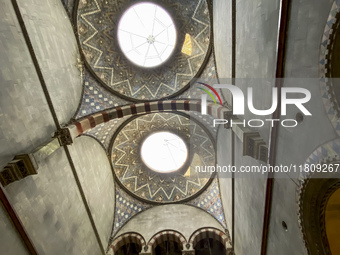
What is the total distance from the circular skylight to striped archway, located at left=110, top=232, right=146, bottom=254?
23.8 feet

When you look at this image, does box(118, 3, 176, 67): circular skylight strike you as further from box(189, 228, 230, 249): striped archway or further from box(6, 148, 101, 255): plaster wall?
box(189, 228, 230, 249): striped archway

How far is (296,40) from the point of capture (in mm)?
3426

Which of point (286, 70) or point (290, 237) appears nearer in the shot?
point (286, 70)

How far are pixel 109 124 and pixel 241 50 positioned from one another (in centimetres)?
614

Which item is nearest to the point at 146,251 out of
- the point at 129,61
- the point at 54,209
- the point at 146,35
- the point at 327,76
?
the point at 54,209

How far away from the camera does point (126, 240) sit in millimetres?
9352

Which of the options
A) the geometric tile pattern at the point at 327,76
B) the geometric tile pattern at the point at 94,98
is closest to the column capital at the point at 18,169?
the geometric tile pattern at the point at 94,98

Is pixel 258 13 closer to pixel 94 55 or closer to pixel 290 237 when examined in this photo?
pixel 290 237

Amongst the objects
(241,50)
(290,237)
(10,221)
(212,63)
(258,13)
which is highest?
(258,13)

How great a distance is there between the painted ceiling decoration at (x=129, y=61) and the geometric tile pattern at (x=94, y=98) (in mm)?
262

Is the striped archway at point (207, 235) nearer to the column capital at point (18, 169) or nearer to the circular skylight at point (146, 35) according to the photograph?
the column capital at point (18, 169)

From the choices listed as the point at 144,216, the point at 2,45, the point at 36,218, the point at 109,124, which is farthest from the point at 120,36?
the point at 144,216

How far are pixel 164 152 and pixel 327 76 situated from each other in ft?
32.2

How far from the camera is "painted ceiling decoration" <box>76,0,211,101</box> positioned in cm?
800
